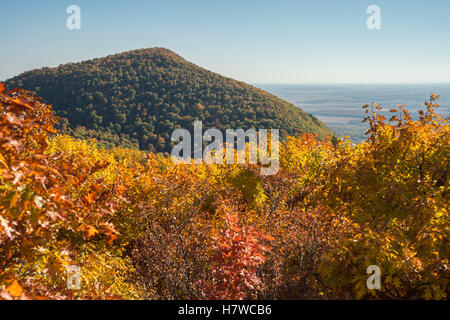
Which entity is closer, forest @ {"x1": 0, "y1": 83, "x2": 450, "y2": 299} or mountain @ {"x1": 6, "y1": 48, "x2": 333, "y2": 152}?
forest @ {"x1": 0, "y1": 83, "x2": 450, "y2": 299}

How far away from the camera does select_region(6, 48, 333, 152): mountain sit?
81062mm

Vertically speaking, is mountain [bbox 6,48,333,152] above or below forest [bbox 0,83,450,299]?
above

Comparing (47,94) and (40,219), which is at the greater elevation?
(47,94)

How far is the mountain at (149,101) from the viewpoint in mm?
81062

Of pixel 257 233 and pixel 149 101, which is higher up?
pixel 149 101

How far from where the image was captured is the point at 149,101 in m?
95.5

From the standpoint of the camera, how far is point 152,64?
11631cm

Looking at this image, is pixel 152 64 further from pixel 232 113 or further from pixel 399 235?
pixel 399 235

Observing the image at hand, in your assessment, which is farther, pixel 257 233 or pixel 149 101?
pixel 149 101

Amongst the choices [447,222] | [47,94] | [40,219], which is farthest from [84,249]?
[47,94]

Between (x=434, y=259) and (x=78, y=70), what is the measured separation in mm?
130212

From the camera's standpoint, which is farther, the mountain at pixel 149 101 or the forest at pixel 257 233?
the mountain at pixel 149 101

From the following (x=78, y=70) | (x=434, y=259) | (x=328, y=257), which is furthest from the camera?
(x=78, y=70)

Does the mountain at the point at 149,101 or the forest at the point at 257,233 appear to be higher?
the mountain at the point at 149,101
